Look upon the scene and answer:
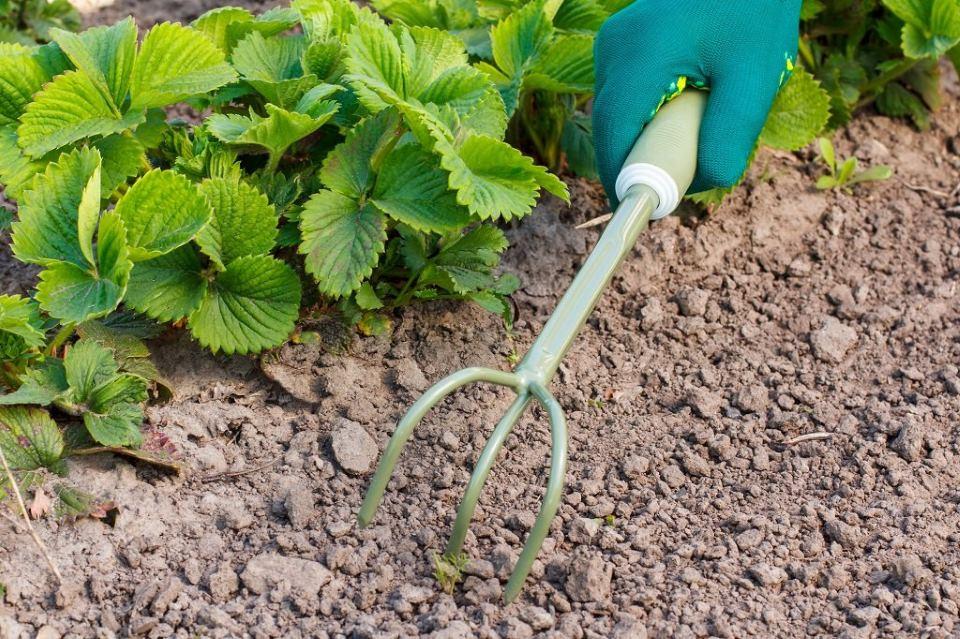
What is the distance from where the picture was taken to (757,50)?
1.94 metres

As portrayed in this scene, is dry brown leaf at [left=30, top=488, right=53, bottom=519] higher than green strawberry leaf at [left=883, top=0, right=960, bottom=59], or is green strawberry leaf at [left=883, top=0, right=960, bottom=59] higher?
green strawberry leaf at [left=883, top=0, right=960, bottom=59]

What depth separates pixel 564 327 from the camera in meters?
1.66

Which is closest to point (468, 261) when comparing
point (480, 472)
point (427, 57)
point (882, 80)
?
point (427, 57)

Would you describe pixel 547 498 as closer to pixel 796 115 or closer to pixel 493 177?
pixel 493 177

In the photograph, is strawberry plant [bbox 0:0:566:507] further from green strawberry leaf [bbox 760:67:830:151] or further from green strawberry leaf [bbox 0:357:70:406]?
green strawberry leaf [bbox 760:67:830:151]

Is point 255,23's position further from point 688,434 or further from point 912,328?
point 912,328

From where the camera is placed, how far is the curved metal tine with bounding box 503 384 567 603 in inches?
59.0

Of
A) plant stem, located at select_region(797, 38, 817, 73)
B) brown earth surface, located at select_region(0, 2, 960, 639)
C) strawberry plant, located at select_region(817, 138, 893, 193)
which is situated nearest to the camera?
brown earth surface, located at select_region(0, 2, 960, 639)

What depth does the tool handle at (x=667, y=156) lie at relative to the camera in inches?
71.4

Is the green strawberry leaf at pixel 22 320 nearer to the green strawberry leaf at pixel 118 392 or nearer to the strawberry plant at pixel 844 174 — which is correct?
the green strawberry leaf at pixel 118 392

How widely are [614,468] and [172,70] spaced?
101 cm

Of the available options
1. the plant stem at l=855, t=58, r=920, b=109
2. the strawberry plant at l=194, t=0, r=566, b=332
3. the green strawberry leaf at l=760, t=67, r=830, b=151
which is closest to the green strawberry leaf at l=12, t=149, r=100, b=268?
the strawberry plant at l=194, t=0, r=566, b=332

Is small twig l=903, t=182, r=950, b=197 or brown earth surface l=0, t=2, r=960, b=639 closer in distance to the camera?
brown earth surface l=0, t=2, r=960, b=639

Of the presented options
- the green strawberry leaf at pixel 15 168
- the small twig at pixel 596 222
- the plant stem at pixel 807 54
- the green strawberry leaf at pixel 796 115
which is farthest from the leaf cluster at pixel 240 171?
the plant stem at pixel 807 54
